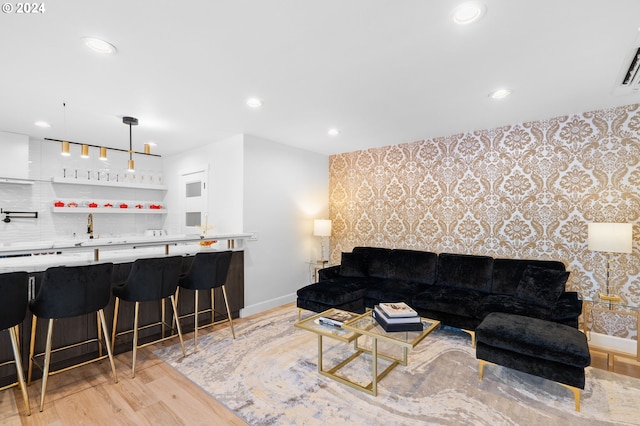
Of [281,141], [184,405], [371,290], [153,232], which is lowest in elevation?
[184,405]

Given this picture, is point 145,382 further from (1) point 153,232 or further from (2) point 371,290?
(1) point 153,232

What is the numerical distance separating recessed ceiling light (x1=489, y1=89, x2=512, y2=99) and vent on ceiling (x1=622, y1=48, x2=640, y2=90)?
84cm

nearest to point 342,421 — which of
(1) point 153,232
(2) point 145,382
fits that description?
(2) point 145,382

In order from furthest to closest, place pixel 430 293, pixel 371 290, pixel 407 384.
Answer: pixel 371 290 < pixel 430 293 < pixel 407 384

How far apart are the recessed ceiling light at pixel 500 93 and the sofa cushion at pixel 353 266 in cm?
277

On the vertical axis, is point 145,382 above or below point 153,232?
below

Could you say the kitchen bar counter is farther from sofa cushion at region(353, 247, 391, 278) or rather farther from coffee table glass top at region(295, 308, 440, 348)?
sofa cushion at region(353, 247, 391, 278)

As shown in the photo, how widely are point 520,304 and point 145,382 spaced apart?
3718 mm

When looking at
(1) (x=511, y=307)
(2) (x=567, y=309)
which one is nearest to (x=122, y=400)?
(1) (x=511, y=307)

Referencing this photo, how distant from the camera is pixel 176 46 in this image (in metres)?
2.16

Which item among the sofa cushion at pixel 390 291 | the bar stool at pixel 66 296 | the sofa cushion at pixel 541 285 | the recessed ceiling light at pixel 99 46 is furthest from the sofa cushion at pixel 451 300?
the recessed ceiling light at pixel 99 46

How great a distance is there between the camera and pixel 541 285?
319cm

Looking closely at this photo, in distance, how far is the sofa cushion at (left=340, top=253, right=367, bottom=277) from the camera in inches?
183

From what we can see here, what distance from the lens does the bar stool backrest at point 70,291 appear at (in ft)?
7.38
